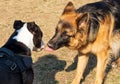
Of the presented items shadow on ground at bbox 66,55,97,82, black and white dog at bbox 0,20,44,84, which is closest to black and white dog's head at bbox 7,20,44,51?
black and white dog at bbox 0,20,44,84

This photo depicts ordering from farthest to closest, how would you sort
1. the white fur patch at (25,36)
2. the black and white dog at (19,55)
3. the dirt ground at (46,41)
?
the dirt ground at (46,41) < the white fur patch at (25,36) < the black and white dog at (19,55)

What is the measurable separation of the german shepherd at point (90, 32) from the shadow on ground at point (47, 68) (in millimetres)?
520

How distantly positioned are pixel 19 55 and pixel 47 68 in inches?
78.2

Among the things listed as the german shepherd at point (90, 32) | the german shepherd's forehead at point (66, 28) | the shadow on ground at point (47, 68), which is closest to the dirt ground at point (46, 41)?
the shadow on ground at point (47, 68)

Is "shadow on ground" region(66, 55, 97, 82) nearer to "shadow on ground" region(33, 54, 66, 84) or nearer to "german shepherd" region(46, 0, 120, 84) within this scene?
"shadow on ground" region(33, 54, 66, 84)

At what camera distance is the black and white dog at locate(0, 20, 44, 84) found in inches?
189

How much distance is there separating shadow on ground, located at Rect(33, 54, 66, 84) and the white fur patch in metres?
1.36

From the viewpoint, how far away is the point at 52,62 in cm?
734

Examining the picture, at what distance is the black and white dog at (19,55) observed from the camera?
4796mm

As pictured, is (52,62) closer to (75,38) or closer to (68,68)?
(68,68)

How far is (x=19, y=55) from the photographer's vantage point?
5.15m

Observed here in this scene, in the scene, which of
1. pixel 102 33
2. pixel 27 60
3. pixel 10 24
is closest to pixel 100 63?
pixel 102 33

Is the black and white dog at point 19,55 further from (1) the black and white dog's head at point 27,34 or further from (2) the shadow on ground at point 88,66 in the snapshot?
(2) the shadow on ground at point 88,66

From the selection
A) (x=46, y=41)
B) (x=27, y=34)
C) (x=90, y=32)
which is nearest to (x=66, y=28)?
(x=90, y=32)
